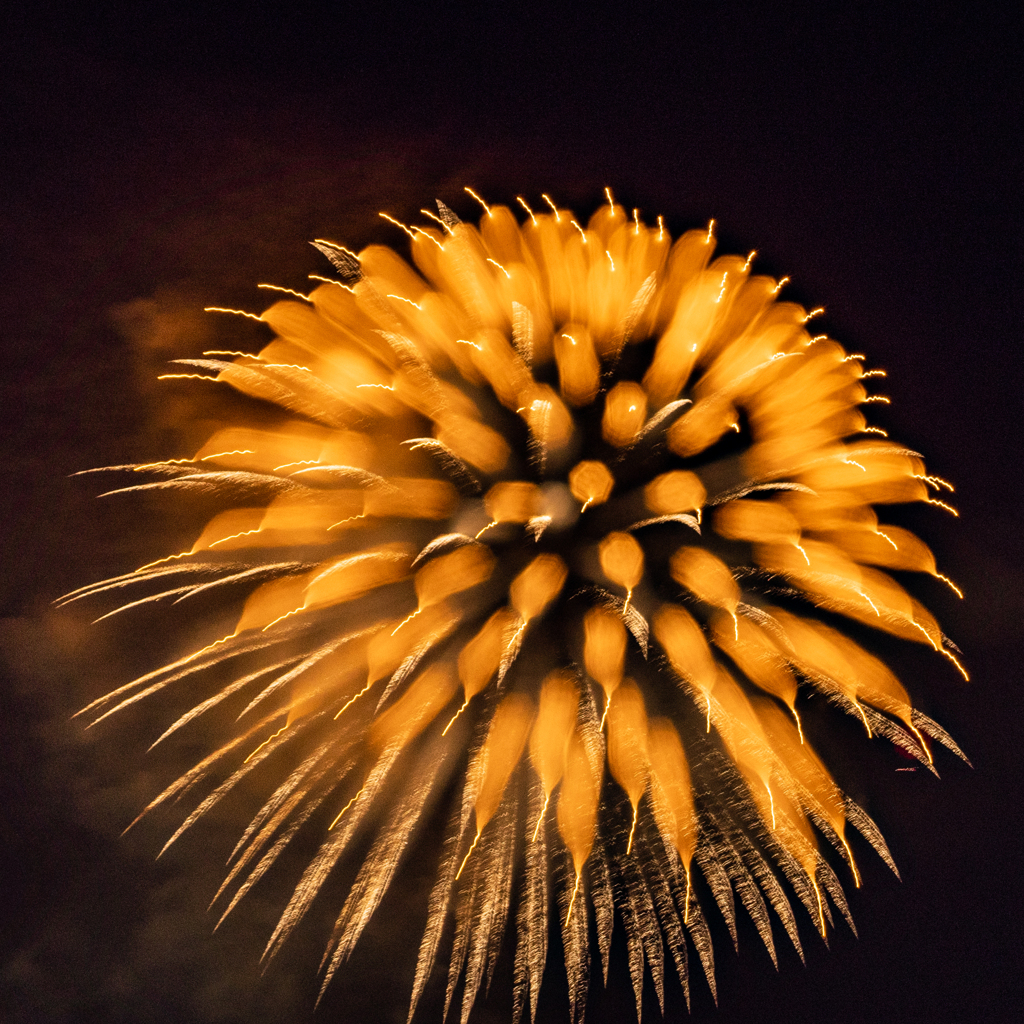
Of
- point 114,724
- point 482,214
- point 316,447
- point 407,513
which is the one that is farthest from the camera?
point 482,214

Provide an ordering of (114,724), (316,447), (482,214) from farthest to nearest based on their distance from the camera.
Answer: (482,214) → (114,724) → (316,447)

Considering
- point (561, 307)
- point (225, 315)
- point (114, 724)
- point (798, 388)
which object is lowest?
point (114, 724)

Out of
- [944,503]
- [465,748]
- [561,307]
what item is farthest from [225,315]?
[944,503]

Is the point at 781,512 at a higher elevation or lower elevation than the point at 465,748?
higher

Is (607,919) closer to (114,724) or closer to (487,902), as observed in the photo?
(487,902)

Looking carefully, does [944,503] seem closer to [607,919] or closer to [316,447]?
[607,919]

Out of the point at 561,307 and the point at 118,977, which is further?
the point at 118,977
